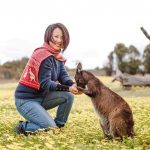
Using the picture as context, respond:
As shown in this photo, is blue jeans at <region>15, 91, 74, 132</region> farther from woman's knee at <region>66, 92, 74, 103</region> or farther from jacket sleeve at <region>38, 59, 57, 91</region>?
jacket sleeve at <region>38, 59, 57, 91</region>

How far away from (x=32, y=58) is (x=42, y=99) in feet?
2.78

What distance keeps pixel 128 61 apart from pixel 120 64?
181cm

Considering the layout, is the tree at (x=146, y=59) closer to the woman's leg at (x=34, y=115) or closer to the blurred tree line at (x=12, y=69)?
the blurred tree line at (x=12, y=69)

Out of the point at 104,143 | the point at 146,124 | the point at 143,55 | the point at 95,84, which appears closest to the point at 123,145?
the point at 104,143

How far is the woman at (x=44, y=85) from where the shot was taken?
344 inches

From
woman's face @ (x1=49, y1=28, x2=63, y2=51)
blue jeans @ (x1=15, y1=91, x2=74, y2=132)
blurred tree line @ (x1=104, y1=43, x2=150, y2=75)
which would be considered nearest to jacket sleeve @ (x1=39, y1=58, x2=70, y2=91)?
woman's face @ (x1=49, y1=28, x2=63, y2=51)

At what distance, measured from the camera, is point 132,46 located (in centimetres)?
5766

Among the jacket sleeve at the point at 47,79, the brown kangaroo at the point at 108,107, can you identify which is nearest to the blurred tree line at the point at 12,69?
the jacket sleeve at the point at 47,79

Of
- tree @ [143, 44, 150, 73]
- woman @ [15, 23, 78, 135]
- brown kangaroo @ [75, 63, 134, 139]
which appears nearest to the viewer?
brown kangaroo @ [75, 63, 134, 139]

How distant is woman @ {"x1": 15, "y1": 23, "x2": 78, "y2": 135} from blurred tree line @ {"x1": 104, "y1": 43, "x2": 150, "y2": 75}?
125ft

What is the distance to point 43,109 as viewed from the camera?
9000mm

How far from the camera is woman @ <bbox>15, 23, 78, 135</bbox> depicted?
873cm

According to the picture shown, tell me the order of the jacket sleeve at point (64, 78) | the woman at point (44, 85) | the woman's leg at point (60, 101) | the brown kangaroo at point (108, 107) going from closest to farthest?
1. the brown kangaroo at point (108, 107)
2. the woman at point (44, 85)
3. the woman's leg at point (60, 101)
4. the jacket sleeve at point (64, 78)

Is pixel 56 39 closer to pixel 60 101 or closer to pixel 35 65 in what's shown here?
pixel 35 65
